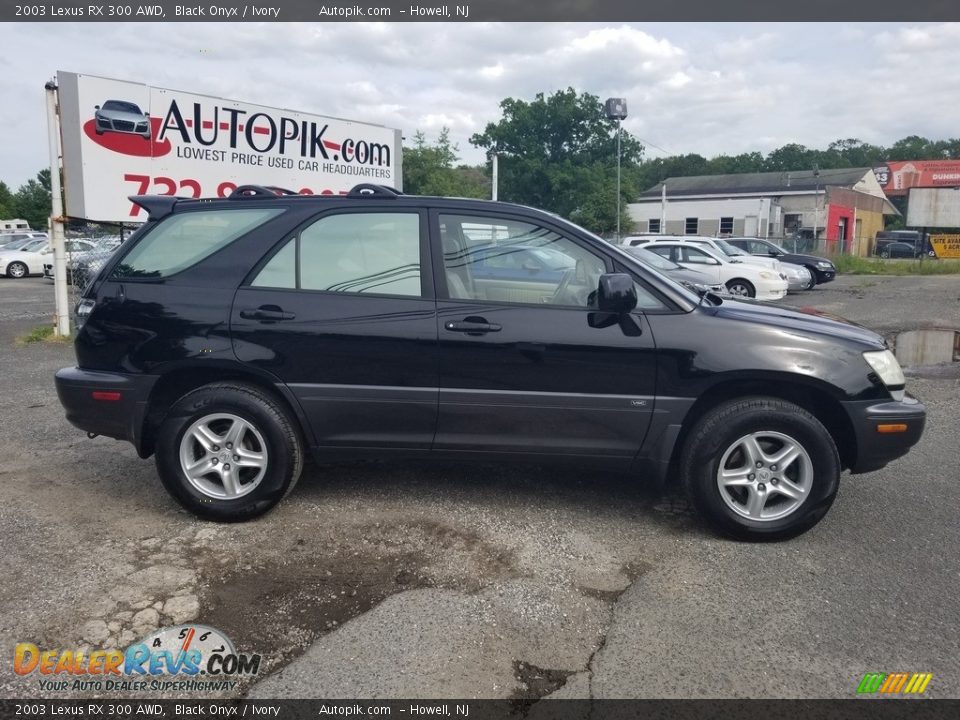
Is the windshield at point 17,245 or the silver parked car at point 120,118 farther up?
the silver parked car at point 120,118

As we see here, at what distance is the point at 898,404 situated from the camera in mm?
4031

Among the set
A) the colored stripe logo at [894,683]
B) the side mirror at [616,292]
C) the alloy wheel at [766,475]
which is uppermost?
the side mirror at [616,292]

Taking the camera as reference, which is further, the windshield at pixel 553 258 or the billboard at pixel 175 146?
the billboard at pixel 175 146

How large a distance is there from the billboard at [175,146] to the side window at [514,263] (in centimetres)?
760

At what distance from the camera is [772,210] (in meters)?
47.2

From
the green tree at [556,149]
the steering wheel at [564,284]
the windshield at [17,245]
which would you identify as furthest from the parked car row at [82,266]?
the green tree at [556,149]

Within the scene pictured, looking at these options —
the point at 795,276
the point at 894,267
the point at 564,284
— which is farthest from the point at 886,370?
the point at 894,267

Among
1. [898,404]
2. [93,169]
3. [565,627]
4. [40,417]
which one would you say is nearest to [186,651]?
[565,627]

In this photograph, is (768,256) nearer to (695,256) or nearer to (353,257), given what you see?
(695,256)

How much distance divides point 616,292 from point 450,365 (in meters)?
0.94

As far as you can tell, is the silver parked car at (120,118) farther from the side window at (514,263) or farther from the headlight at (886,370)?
the headlight at (886,370)

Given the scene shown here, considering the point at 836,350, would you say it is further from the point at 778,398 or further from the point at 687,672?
the point at 687,672


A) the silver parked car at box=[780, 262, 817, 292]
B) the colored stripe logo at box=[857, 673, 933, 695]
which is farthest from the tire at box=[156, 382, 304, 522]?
the silver parked car at box=[780, 262, 817, 292]

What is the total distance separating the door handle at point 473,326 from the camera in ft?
13.2
